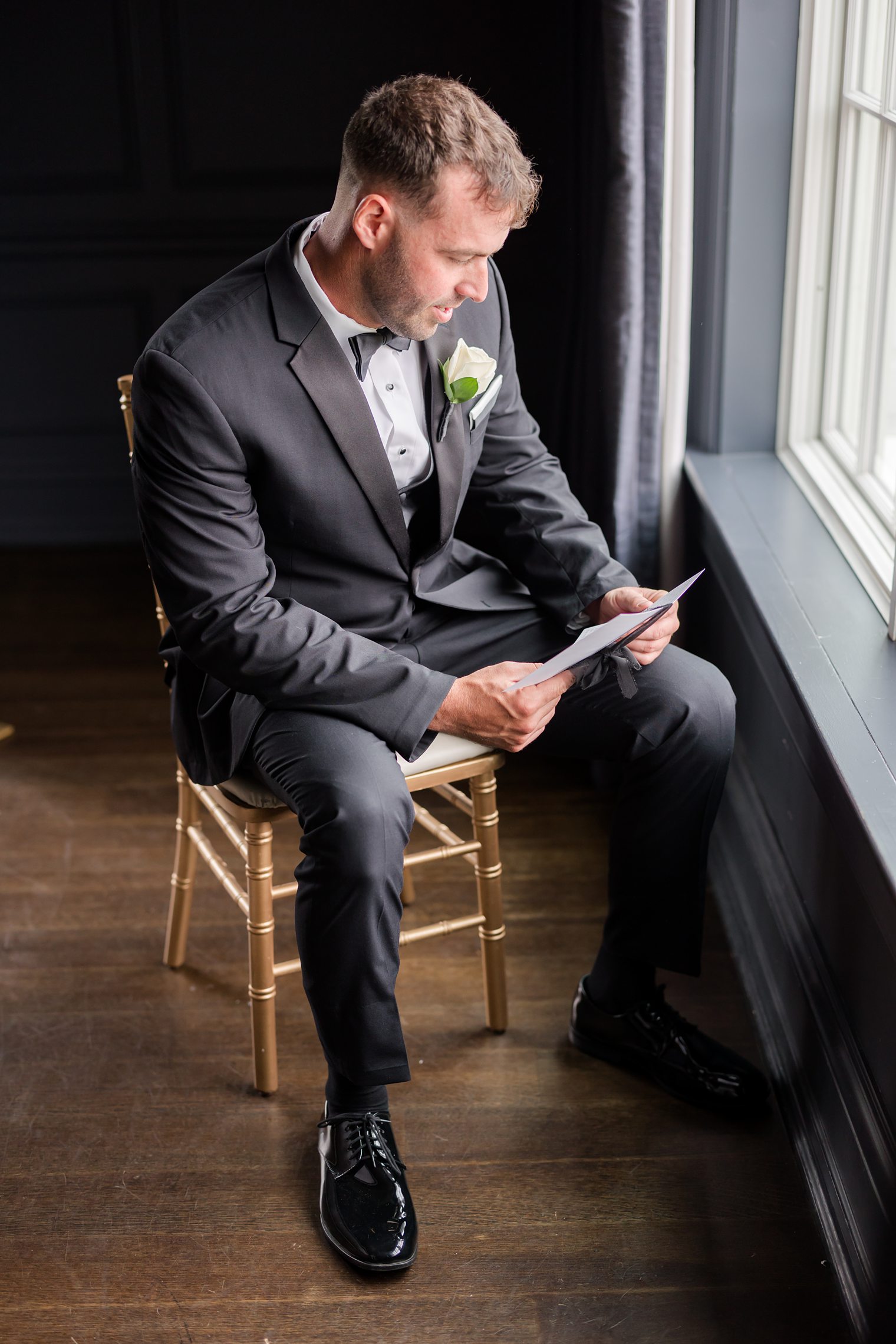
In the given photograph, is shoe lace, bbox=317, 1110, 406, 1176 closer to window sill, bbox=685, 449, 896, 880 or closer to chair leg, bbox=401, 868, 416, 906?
chair leg, bbox=401, 868, 416, 906

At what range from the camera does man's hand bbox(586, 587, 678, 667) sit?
184 cm

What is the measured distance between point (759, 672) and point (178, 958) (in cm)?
112

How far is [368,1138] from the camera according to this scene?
1.75 metres

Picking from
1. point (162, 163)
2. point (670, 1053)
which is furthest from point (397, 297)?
point (162, 163)

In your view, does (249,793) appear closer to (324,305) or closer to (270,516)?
(270,516)

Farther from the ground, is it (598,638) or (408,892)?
(598,638)

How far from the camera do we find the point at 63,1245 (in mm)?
1717

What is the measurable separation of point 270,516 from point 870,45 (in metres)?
1.26

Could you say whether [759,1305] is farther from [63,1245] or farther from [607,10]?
[607,10]

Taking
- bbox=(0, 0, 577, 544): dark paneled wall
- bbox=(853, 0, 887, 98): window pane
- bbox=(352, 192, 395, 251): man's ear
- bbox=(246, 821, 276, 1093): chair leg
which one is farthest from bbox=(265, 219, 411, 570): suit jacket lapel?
bbox=(0, 0, 577, 544): dark paneled wall

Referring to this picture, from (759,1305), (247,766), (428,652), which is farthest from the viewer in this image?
(428,652)

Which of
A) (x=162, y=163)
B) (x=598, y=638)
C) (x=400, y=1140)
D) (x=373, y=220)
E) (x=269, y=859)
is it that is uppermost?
(x=373, y=220)

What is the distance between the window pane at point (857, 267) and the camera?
2148 millimetres

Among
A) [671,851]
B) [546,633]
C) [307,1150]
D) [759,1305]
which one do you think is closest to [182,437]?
[546,633]
